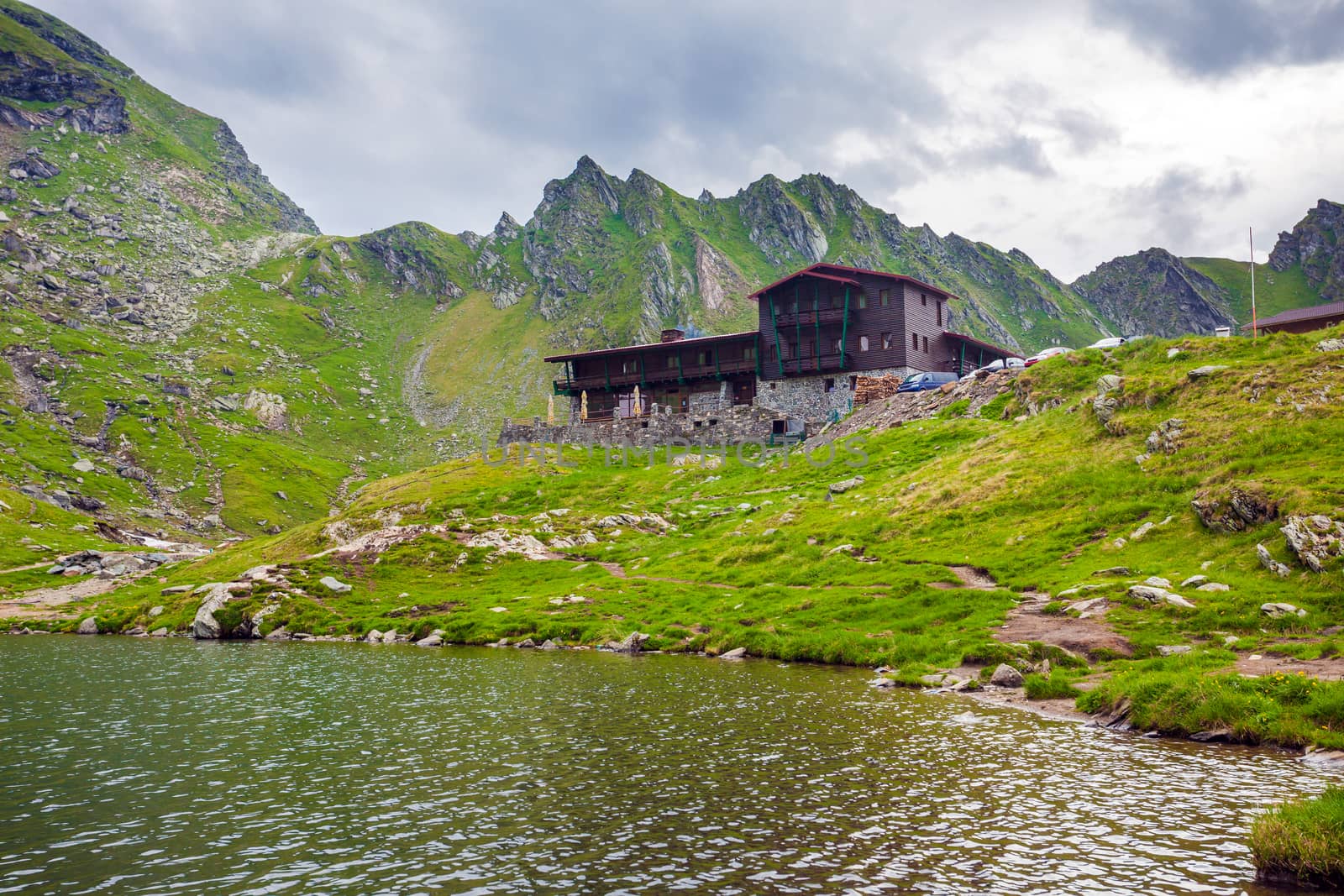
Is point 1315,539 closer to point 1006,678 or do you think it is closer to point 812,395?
point 1006,678

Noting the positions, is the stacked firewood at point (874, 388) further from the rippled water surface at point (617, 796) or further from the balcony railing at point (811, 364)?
the rippled water surface at point (617, 796)

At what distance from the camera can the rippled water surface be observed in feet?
43.8

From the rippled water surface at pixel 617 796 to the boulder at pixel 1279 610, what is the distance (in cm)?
1145

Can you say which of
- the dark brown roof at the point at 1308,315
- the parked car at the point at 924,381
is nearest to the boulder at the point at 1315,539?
the parked car at the point at 924,381

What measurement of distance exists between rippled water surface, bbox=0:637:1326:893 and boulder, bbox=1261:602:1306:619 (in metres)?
11.5

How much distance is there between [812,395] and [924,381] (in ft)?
53.6

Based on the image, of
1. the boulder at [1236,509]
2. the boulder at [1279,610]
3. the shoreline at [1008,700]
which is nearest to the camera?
the shoreline at [1008,700]

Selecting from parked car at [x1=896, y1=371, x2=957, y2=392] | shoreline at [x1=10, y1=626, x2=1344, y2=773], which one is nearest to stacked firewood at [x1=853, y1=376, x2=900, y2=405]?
parked car at [x1=896, y1=371, x2=957, y2=392]

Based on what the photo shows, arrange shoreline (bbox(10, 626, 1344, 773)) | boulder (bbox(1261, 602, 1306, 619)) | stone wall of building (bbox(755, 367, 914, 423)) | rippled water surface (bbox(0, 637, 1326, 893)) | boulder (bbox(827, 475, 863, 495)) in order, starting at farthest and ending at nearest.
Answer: stone wall of building (bbox(755, 367, 914, 423)) → boulder (bbox(827, 475, 863, 495)) → boulder (bbox(1261, 602, 1306, 619)) → shoreline (bbox(10, 626, 1344, 773)) → rippled water surface (bbox(0, 637, 1326, 893))

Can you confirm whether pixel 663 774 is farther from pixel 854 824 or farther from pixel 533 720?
pixel 533 720

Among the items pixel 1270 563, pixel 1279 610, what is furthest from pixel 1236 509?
pixel 1279 610

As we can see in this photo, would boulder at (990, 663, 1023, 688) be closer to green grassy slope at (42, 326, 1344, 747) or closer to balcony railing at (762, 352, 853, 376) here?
green grassy slope at (42, 326, 1344, 747)

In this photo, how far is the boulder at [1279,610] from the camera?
27.8 metres

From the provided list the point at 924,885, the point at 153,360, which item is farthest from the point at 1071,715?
the point at 153,360
